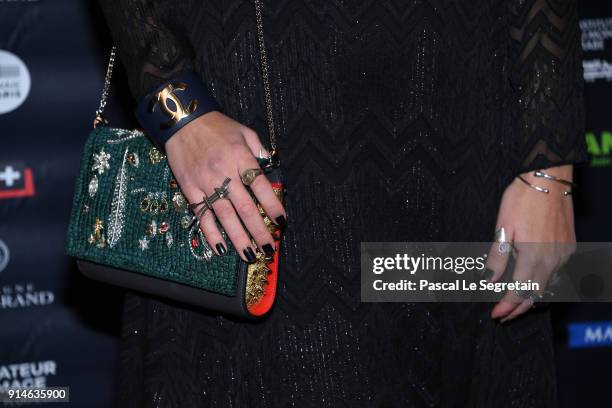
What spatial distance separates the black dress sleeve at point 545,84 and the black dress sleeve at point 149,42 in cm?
39

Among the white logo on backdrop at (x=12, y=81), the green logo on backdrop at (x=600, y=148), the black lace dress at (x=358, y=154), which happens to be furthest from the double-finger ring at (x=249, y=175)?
the green logo on backdrop at (x=600, y=148)

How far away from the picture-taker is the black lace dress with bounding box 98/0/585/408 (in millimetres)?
896

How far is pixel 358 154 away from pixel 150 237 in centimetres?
24

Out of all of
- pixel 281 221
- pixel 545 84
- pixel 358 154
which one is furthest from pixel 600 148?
pixel 281 221

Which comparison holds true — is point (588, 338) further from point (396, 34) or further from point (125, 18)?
point (125, 18)

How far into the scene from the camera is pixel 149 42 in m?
0.87

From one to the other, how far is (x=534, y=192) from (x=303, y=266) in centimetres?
28

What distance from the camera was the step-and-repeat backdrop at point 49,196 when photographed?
170cm

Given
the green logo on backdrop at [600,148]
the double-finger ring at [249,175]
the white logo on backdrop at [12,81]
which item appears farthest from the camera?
the green logo on backdrop at [600,148]

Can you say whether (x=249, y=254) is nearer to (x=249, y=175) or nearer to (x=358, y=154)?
(x=249, y=175)

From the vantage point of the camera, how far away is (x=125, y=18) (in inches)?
34.4

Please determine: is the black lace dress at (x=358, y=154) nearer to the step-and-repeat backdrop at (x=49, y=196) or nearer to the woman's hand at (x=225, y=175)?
the woman's hand at (x=225, y=175)

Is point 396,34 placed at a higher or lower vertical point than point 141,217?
higher

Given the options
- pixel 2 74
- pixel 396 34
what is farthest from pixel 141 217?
pixel 2 74
